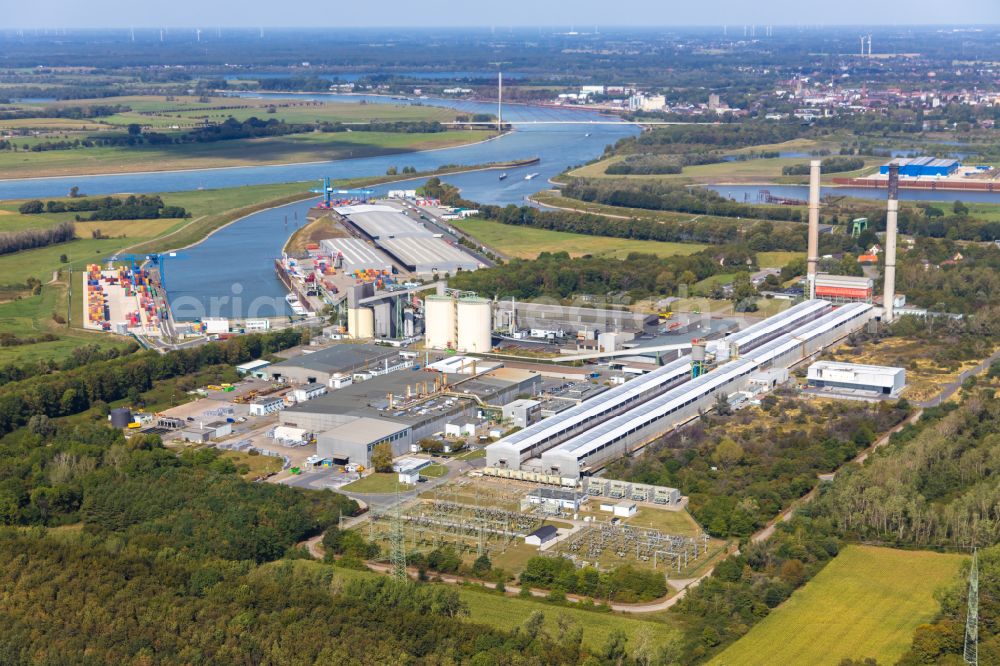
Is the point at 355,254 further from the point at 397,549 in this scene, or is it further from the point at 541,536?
the point at 397,549

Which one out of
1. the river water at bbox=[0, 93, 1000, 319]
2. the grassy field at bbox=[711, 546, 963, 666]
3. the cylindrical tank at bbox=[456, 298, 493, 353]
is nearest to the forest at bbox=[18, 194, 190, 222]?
the river water at bbox=[0, 93, 1000, 319]

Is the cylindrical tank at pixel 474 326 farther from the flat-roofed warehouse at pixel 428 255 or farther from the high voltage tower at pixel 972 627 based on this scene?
the high voltage tower at pixel 972 627

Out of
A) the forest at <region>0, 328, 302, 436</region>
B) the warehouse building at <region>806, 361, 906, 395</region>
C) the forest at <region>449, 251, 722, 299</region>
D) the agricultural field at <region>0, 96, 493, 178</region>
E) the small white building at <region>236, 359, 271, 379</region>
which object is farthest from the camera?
the agricultural field at <region>0, 96, 493, 178</region>

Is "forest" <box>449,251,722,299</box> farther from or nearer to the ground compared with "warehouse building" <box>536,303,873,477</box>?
farther from the ground

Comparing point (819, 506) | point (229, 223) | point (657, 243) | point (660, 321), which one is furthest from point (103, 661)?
point (229, 223)

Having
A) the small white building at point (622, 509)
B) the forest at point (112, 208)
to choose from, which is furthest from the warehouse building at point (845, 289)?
the forest at point (112, 208)

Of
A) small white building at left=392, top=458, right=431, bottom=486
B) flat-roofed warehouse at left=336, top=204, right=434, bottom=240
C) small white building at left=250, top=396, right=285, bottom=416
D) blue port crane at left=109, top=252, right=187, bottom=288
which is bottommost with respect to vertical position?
small white building at left=392, top=458, right=431, bottom=486

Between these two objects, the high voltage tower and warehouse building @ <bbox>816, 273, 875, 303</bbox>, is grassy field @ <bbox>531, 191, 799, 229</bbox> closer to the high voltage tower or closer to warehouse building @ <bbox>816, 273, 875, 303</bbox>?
warehouse building @ <bbox>816, 273, 875, 303</bbox>

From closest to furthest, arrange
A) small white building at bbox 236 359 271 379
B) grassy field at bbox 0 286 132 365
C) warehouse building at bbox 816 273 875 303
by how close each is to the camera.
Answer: small white building at bbox 236 359 271 379 → grassy field at bbox 0 286 132 365 → warehouse building at bbox 816 273 875 303
